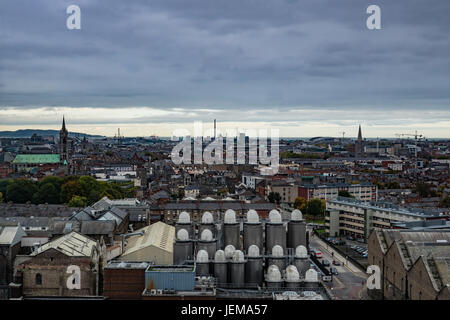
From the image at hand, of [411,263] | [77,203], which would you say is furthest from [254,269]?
[77,203]

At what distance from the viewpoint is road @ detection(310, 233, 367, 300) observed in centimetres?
1877

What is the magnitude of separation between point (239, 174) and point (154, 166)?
51.1ft

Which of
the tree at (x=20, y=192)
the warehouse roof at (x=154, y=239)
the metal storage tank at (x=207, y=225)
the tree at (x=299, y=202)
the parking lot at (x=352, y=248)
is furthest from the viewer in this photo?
the tree at (x=20, y=192)

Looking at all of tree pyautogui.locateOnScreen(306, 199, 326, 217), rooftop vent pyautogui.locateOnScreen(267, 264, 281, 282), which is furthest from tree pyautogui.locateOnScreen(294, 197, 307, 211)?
rooftop vent pyautogui.locateOnScreen(267, 264, 281, 282)

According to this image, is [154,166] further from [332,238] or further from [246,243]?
[246,243]

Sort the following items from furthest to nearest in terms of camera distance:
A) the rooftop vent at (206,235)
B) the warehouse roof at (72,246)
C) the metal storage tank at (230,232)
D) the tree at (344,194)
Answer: the tree at (344,194) → the metal storage tank at (230,232) → the warehouse roof at (72,246) → the rooftop vent at (206,235)

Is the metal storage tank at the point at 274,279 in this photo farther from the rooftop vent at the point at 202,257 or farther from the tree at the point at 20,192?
the tree at the point at 20,192

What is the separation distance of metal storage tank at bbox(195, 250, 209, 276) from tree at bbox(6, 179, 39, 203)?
31.5m

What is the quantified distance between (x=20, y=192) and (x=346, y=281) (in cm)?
3082

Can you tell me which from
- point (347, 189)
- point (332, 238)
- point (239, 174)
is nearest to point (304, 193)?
point (347, 189)

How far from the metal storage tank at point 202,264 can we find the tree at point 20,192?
103 ft

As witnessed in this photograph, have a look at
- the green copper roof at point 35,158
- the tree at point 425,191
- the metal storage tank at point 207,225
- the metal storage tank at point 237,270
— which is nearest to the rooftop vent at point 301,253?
the metal storage tank at point 237,270

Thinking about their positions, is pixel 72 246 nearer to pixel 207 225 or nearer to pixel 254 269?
pixel 207 225

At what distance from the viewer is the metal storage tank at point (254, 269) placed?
559 inches
